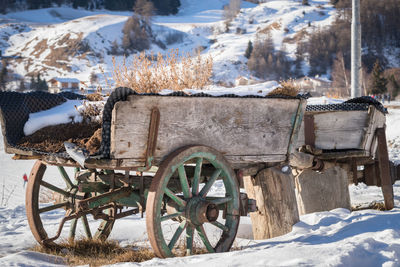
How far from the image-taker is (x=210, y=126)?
9.52 ft

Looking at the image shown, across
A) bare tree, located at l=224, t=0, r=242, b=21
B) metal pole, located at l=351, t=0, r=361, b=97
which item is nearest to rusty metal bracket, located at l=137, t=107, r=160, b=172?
metal pole, located at l=351, t=0, r=361, b=97

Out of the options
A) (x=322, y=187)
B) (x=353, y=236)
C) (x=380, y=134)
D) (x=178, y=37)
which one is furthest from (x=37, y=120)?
(x=178, y=37)

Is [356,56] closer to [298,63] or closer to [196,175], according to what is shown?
[196,175]

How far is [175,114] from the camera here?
2711 mm

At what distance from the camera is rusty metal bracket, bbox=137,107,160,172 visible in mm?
2594

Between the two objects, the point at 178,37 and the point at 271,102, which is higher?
the point at 178,37

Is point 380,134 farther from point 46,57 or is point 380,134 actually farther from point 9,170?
point 46,57

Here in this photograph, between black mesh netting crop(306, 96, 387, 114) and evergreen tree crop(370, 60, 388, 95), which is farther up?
evergreen tree crop(370, 60, 388, 95)

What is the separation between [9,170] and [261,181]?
56.7ft

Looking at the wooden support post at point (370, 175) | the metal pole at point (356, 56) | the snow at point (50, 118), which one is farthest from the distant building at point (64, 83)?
the snow at point (50, 118)

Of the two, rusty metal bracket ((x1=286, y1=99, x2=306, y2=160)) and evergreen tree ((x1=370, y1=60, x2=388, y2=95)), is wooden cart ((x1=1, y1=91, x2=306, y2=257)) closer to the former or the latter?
rusty metal bracket ((x1=286, y1=99, x2=306, y2=160))

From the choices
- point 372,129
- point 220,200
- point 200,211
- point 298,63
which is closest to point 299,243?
point 220,200

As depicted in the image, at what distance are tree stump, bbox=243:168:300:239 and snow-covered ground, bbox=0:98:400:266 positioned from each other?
13cm

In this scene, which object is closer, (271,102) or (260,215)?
(271,102)
